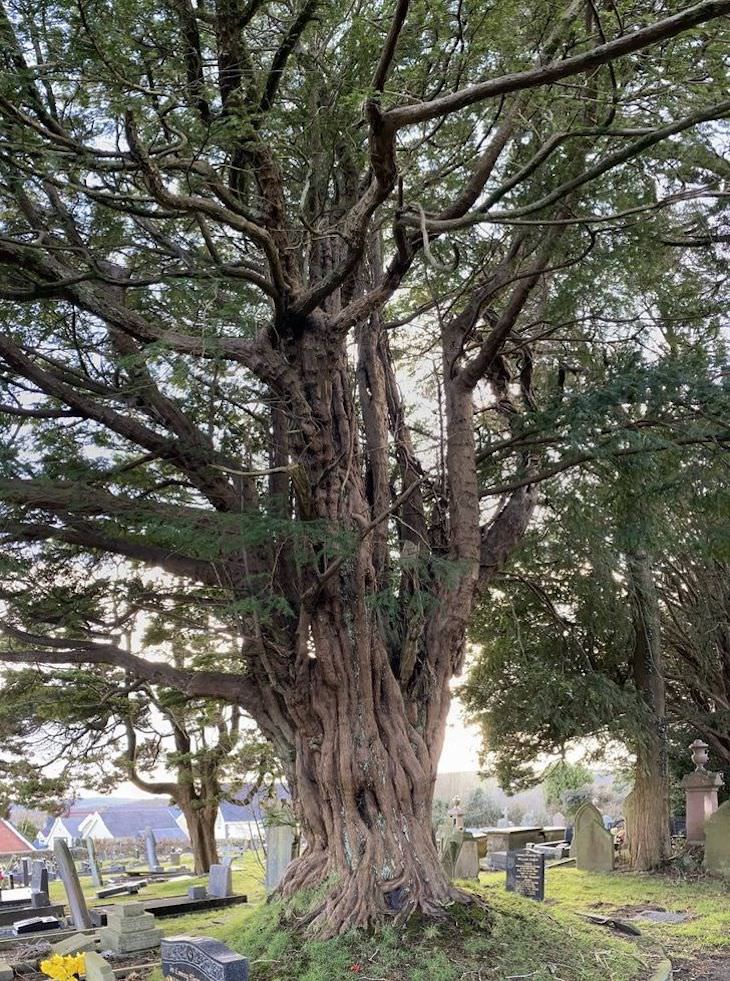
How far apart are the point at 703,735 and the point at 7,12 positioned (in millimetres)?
15865

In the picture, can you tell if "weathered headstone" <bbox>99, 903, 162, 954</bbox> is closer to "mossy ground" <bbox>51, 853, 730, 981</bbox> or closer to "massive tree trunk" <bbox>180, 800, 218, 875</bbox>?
"mossy ground" <bbox>51, 853, 730, 981</bbox>

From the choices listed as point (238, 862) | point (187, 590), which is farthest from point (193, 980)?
point (238, 862)

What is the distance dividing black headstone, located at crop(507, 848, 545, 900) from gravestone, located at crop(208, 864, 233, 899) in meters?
4.19

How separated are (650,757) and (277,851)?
764cm

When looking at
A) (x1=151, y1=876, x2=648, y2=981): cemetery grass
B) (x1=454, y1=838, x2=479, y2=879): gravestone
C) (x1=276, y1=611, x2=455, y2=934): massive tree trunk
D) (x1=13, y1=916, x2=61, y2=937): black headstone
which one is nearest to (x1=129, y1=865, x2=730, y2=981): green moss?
(x1=151, y1=876, x2=648, y2=981): cemetery grass

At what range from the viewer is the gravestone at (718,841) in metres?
12.8

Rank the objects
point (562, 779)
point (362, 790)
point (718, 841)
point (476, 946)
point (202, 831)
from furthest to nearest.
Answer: point (562, 779)
point (202, 831)
point (718, 841)
point (362, 790)
point (476, 946)

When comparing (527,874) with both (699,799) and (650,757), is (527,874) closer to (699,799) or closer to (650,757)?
(650,757)

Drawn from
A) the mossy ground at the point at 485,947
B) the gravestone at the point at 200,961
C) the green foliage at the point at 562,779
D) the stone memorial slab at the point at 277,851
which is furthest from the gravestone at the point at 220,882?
the green foliage at the point at 562,779

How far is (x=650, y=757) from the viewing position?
48.9ft

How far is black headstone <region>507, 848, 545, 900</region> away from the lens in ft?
35.7

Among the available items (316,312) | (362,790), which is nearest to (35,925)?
(362,790)

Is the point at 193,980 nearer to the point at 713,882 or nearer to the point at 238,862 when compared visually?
the point at 713,882

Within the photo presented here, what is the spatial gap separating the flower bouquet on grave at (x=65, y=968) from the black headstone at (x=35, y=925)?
406 centimetres
